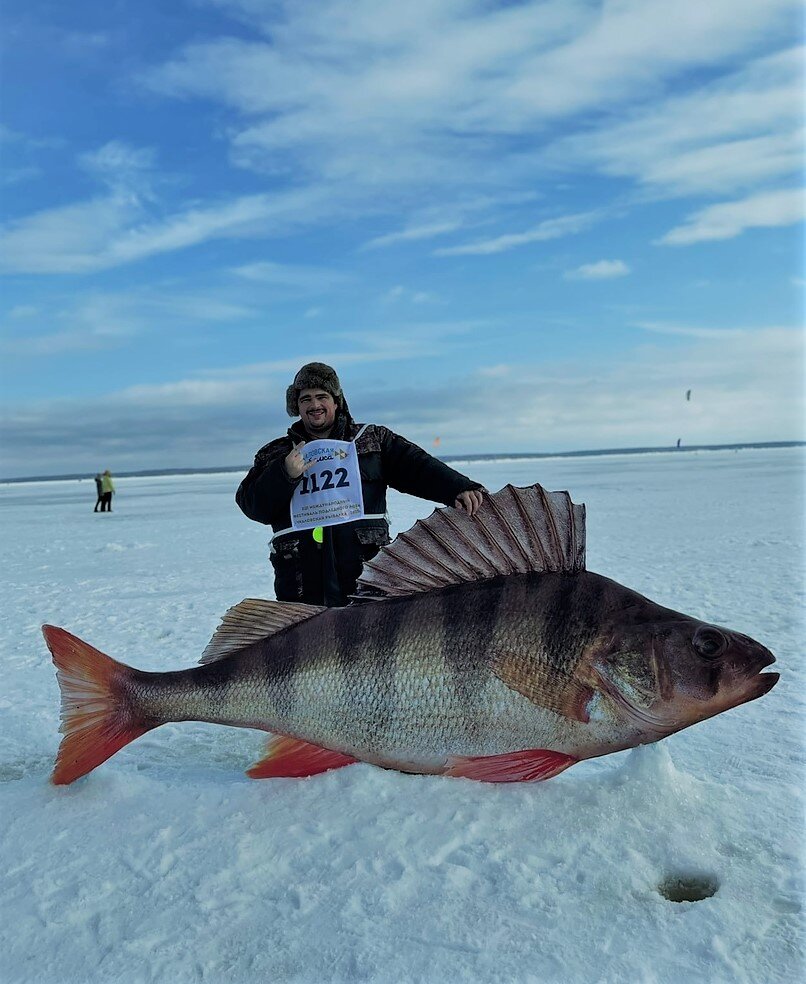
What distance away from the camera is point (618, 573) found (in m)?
8.29

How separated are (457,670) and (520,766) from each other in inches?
13.1

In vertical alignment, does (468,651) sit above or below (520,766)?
above

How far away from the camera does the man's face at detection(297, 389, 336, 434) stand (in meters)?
3.59

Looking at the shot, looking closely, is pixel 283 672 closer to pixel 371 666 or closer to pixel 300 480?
pixel 371 666

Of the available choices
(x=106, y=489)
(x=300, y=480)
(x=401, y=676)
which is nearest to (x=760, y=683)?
(x=401, y=676)

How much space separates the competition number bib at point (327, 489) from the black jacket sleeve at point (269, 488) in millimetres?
66

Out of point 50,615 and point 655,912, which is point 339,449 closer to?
point 655,912

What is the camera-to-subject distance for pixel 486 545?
255cm

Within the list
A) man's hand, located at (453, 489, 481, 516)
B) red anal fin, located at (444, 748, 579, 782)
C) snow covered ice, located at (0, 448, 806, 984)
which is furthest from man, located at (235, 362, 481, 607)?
red anal fin, located at (444, 748, 579, 782)

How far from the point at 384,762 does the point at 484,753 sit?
0.35 metres

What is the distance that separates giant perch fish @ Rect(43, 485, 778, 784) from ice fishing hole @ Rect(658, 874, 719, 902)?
37cm

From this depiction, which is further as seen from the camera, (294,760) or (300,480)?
(300,480)

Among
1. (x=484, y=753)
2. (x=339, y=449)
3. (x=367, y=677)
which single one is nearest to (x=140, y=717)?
(x=367, y=677)

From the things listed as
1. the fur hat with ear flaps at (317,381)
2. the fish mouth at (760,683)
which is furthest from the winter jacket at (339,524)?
the fish mouth at (760,683)
